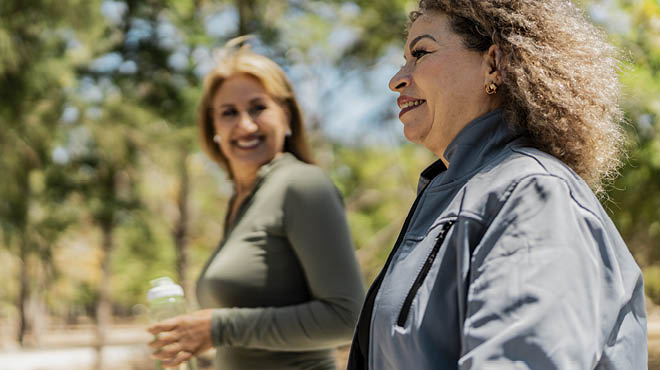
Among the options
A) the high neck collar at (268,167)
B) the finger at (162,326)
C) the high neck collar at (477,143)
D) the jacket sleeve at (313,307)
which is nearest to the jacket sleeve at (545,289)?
the high neck collar at (477,143)

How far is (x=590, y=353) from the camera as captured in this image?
3.25ft

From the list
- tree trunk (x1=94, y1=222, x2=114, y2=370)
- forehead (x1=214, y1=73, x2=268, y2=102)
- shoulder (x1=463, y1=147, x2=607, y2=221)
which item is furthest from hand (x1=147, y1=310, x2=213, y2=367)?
tree trunk (x1=94, y1=222, x2=114, y2=370)

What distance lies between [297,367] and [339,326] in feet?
0.66

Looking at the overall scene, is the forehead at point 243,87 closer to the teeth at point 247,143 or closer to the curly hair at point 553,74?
the teeth at point 247,143

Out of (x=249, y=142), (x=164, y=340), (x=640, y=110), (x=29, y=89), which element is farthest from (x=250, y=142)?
(x=29, y=89)

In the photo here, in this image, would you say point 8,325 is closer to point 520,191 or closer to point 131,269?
point 131,269

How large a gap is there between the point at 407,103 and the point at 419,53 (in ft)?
0.35

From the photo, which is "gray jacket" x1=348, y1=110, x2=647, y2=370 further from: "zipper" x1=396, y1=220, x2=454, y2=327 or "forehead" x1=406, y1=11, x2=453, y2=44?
"forehead" x1=406, y1=11, x2=453, y2=44

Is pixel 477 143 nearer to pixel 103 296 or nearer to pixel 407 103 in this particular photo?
pixel 407 103

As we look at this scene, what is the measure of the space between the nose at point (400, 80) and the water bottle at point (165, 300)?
0.98m

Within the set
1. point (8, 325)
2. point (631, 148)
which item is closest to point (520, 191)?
point (631, 148)

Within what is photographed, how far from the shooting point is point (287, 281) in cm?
220

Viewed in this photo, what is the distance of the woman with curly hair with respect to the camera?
99 cm

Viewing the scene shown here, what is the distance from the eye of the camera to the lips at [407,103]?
4.58ft
